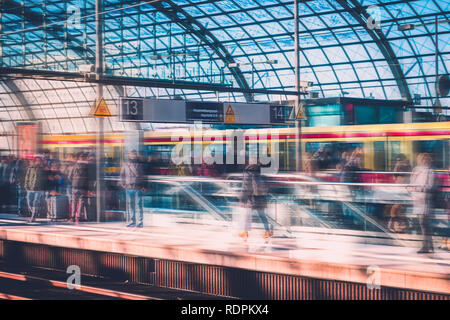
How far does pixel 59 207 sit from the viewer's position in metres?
15.0

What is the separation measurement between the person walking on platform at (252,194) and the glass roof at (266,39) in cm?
2481

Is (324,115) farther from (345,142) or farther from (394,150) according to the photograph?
(394,150)

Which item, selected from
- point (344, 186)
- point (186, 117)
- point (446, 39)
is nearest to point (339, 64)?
point (446, 39)

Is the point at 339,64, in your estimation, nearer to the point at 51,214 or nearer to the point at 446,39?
the point at 446,39

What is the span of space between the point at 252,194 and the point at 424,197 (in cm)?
285

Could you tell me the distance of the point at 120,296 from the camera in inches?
422

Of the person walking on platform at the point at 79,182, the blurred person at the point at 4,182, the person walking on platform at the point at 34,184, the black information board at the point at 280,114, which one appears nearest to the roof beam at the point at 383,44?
the black information board at the point at 280,114

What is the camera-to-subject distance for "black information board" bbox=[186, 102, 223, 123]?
19516mm

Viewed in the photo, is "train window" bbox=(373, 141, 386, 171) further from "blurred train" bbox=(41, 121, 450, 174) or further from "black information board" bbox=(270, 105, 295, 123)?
"black information board" bbox=(270, 105, 295, 123)

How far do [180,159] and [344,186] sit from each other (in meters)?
19.4

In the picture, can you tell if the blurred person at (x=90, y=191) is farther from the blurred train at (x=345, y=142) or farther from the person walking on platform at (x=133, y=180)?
the blurred train at (x=345, y=142)

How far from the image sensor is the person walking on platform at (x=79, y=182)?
14.1 metres

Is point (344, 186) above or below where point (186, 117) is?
below

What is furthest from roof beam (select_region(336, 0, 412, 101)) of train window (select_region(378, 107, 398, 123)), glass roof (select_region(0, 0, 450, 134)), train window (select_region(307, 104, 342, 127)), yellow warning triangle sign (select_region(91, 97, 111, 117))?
yellow warning triangle sign (select_region(91, 97, 111, 117))
